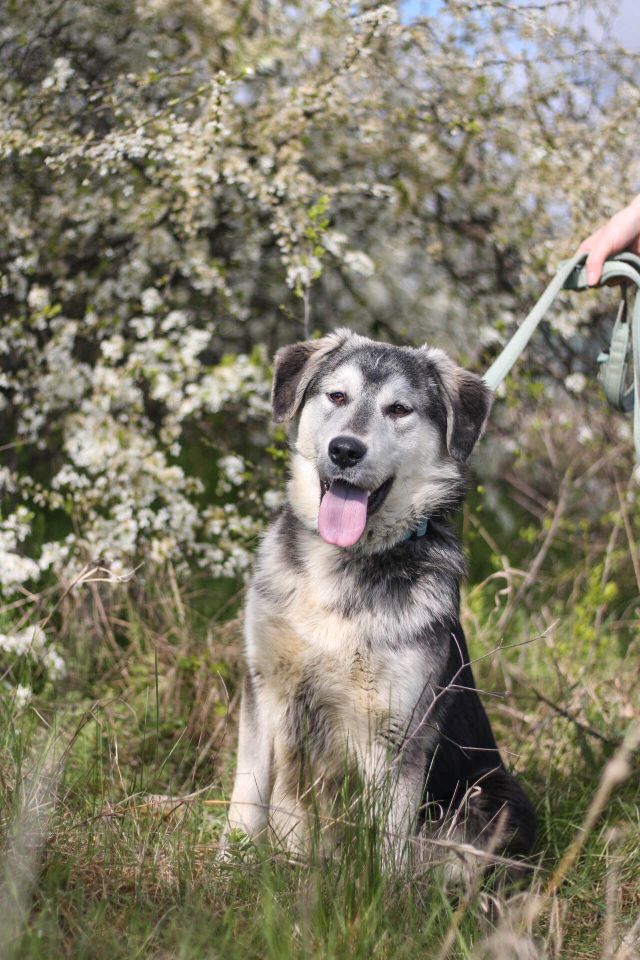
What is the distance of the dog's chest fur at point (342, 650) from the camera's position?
9.54 ft

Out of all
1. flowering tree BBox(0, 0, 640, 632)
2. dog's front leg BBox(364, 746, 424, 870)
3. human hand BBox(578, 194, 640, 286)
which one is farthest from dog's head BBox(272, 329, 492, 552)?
flowering tree BBox(0, 0, 640, 632)

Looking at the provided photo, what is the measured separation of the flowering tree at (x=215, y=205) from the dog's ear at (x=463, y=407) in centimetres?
116

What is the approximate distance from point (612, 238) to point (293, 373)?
4.00ft

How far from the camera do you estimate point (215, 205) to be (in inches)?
215

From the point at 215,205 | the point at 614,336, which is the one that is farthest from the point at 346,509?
the point at 215,205

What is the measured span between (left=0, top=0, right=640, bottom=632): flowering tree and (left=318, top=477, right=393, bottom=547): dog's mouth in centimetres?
145

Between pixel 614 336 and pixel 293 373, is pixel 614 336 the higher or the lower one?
the lower one

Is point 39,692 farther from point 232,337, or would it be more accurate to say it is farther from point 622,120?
point 622,120

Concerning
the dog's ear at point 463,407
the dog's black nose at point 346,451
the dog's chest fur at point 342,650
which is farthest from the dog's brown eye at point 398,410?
the dog's chest fur at point 342,650

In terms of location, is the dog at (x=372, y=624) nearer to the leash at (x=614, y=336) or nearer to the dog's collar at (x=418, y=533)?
the dog's collar at (x=418, y=533)

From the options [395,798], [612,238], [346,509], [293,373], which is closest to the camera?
[395,798]

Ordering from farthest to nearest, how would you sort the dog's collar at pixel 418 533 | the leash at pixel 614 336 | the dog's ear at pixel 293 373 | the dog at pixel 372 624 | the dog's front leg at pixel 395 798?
the dog's ear at pixel 293 373, the leash at pixel 614 336, the dog's collar at pixel 418 533, the dog at pixel 372 624, the dog's front leg at pixel 395 798

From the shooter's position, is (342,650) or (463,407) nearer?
(342,650)

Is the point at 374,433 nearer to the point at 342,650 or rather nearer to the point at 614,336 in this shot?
the point at 342,650
